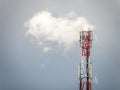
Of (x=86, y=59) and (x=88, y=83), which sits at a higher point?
(x=86, y=59)

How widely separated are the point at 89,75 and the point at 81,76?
→ 628 mm

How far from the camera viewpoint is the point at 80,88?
25094 mm

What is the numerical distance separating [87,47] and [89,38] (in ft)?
2.14

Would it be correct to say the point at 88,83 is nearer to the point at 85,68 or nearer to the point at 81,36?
the point at 85,68

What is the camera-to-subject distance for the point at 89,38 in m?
24.8

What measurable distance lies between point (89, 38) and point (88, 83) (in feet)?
10.4

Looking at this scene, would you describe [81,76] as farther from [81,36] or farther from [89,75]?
[81,36]

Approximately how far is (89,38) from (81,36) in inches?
22.9

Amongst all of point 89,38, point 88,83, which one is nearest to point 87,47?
point 89,38

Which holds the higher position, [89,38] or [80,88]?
[89,38]

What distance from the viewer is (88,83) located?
81.6 ft

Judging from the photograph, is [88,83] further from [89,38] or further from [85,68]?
[89,38]

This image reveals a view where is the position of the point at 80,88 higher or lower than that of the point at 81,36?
lower

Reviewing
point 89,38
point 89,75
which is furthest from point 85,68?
point 89,38
